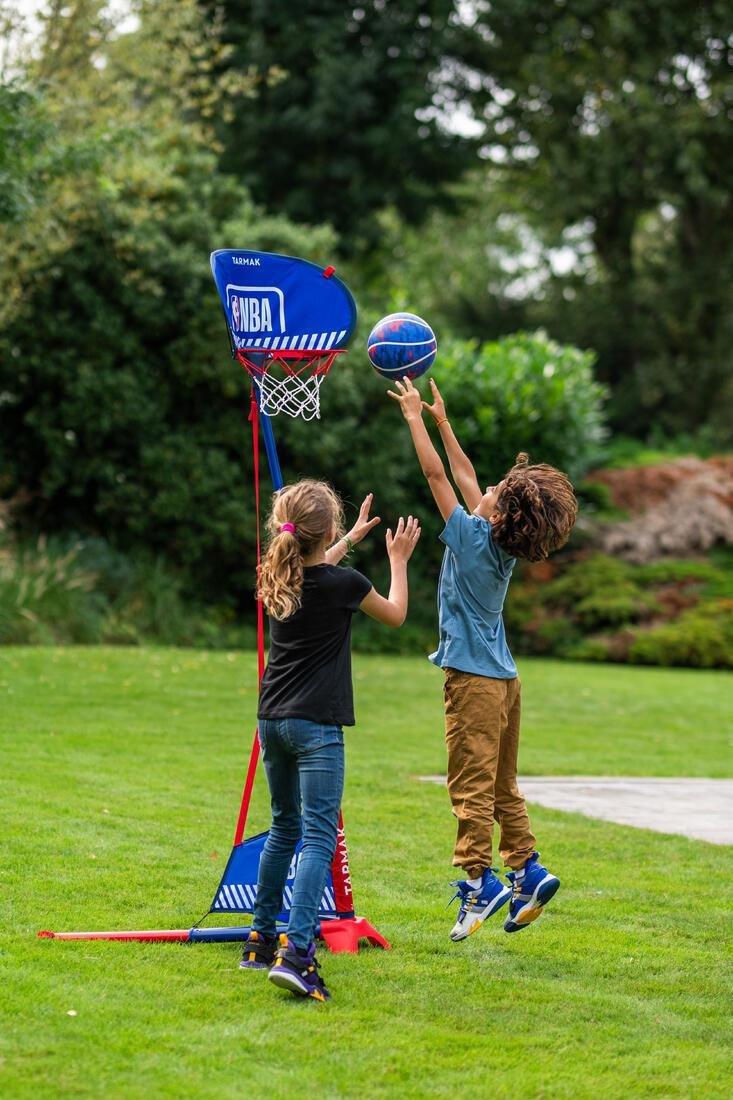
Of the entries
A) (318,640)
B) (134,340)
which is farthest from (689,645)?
(318,640)

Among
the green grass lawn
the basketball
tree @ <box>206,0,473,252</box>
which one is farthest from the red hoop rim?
tree @ <box>206,0,473,252</box>

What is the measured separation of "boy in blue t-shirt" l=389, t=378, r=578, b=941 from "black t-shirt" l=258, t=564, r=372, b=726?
A: 0.56 meters

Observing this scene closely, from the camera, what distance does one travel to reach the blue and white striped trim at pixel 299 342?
5680 mm

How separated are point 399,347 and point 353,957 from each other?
2.48 metres

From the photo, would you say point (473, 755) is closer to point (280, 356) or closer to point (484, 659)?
point (484, 659)

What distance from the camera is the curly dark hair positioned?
17.5 ft

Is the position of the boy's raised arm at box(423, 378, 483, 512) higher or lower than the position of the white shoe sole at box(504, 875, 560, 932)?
higher

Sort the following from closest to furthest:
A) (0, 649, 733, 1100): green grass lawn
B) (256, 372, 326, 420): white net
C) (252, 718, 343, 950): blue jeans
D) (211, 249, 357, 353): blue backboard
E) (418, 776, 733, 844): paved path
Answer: (0, 649, 733, 1100): green grass lawn, (252, 718, 343, 950): blue jeans, (211, 249, 357, 353): blue backboard, (256, 372, 326, 420): white net, (418, 776, 733, 844): paved path

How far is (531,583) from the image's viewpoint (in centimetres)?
2169

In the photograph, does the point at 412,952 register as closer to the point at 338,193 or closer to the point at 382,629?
the point at 382,629

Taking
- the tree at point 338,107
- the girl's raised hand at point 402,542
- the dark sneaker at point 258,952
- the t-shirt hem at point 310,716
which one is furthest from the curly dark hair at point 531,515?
the tree at point 338,107

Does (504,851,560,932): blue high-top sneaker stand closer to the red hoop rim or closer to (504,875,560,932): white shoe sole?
(504,875,560,932): white shoe sole

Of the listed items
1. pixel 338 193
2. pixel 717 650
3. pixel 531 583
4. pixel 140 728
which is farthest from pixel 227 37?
pixel 140 728

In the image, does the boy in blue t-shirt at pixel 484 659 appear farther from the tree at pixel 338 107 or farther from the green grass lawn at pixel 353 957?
the tree at pixel 338 107
